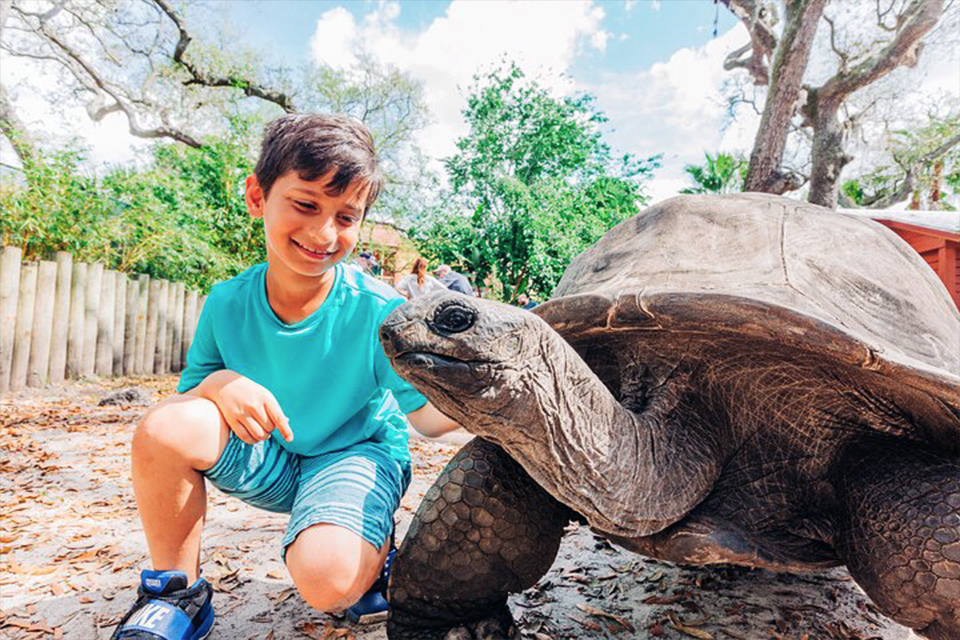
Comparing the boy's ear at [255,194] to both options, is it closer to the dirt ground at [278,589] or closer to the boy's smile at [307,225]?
the boy's smile at [307,225]

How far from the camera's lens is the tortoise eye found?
107cm

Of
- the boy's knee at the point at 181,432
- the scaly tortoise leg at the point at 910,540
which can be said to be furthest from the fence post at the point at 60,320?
the scaly tortoise leg at the point at 910,540

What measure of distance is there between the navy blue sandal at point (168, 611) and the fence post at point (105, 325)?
622 cm

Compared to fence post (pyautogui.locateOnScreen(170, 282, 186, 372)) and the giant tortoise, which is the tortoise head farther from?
fence post (pyautogui.locateOnScreen(170, 282, 186, 372))

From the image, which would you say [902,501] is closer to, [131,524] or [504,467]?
[504,467]

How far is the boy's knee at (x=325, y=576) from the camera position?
1.36m

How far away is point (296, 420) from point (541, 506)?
75cm

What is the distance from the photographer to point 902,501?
1.31 m

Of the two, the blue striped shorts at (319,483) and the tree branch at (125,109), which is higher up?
the tree branch at (125,109)

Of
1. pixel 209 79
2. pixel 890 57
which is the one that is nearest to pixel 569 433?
pixel 890 57

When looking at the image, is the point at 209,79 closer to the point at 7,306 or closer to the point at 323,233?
the point at 7,306

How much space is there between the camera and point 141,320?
733 cm

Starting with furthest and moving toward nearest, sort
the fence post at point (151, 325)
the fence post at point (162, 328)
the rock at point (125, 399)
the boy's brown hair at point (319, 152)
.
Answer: the fence post at point (162, 328)
the fence post at point (151, 325)
the rock at point (125, 399)
the boy's brown hair at point (319, 152)

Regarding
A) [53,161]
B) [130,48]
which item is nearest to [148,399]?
[53,161]
